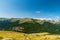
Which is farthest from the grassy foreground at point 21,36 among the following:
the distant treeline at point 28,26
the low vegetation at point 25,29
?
the distant treeline at point 28,26

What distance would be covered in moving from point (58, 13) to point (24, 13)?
2.51m

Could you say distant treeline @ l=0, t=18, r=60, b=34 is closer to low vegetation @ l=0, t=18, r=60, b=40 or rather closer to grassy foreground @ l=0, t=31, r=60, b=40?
A: low vegetation @ l=0, t=18, r=60, b=40

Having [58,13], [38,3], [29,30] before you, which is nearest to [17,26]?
[29,30]

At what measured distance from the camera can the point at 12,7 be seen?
30.2 ft

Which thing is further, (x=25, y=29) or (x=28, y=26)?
(x=28, y=26)

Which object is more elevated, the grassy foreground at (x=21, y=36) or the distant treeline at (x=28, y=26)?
the distant treeline at (x=28, y=26)

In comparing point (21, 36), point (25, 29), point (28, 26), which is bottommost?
point (21, 36)

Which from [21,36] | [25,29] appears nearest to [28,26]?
[25,29]

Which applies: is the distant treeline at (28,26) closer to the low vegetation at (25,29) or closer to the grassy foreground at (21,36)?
the low vegetation at (25,29)

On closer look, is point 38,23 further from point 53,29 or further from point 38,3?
point 38,3

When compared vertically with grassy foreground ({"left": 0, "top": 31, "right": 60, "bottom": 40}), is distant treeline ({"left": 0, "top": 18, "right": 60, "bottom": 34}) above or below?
above

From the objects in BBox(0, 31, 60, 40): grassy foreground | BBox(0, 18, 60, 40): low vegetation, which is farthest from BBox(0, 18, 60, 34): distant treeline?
BBox(0, 31, 60, 40): grassy foreground

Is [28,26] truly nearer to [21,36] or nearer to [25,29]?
[25,29]

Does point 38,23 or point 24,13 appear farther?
point 38,23
